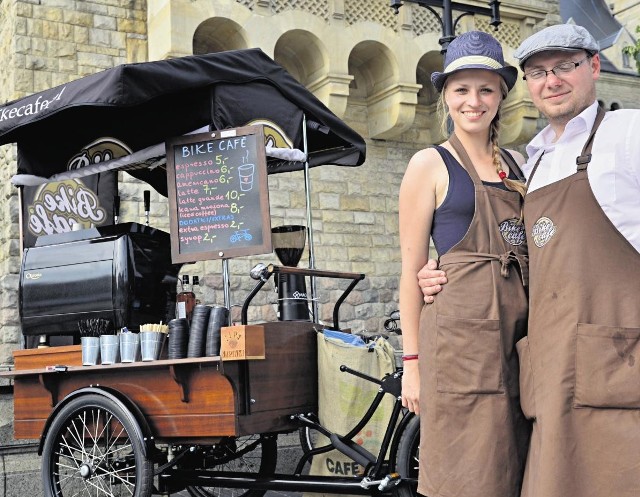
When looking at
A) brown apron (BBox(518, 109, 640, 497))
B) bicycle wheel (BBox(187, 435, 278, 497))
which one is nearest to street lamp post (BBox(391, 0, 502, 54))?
bicycle wheel (BBox(187, 435, 278, 497))

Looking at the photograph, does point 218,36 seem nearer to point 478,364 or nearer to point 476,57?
point 476,57

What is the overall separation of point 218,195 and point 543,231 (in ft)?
10.7

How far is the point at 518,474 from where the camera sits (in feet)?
7.94

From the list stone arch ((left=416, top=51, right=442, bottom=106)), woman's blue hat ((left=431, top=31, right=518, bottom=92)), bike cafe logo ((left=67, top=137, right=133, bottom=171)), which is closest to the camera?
woman's blue hat ((left=431, top=31, right=518, bottom=92))

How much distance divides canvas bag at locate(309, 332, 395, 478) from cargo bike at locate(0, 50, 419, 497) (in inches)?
2.8

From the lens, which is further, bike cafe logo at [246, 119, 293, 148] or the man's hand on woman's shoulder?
bike cafe logo at [246, 119, 293, 148]

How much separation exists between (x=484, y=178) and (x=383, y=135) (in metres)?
10.6

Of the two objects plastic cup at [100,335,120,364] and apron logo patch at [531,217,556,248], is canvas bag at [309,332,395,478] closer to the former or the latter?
plastic cup at [100,335,120,364]

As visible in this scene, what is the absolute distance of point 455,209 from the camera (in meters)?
2.62

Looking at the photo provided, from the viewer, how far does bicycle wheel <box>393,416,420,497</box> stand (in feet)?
15.2

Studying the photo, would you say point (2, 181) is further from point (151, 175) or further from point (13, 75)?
point (151, 175)

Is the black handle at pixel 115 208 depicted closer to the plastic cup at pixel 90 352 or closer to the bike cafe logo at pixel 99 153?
the bike cafe logo at pixel 99 153

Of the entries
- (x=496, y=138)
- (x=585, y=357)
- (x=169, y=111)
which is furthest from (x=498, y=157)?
(x=169, y=111)

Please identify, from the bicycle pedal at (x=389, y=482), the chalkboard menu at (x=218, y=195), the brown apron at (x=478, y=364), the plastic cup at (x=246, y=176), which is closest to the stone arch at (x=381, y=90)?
the chalkboard menu at (x=218, y=195)
